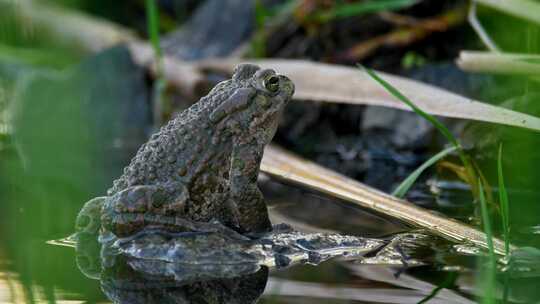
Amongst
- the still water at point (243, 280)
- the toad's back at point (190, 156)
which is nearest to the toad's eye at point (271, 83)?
the toad's back at point (190, 156)

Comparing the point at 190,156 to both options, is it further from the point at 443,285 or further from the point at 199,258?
the point at 443,285

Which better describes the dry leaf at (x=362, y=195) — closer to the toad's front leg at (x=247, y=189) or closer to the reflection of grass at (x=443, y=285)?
the reflection of grass at (x=443, y=285)

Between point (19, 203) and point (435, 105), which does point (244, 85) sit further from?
point (19, 203)

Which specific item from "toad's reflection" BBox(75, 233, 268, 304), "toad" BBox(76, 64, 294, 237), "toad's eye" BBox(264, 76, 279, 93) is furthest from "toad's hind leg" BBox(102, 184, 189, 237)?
"toad's eye" BBox(264, 76, 279, 93)

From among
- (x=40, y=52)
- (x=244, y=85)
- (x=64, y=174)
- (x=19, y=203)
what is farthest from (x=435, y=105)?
(x=40, y=52)

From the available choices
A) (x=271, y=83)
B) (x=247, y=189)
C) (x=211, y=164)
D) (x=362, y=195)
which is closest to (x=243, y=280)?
(x=247, y=189)

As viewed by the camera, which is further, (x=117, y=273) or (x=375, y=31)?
(x=375, y=31)
